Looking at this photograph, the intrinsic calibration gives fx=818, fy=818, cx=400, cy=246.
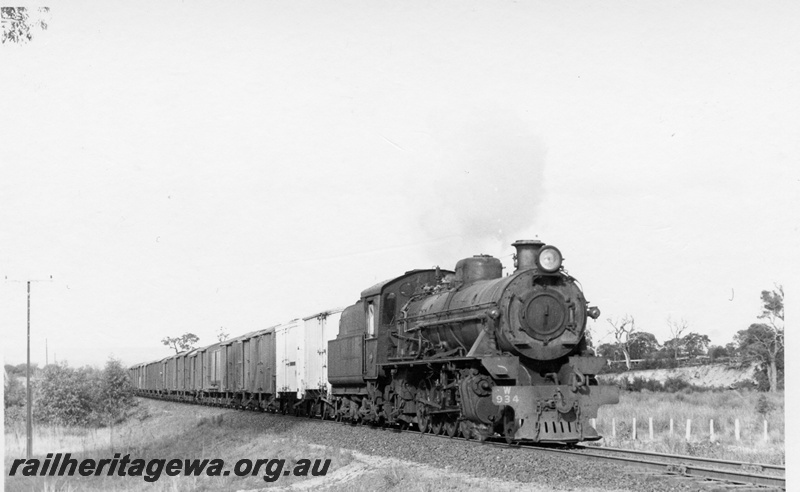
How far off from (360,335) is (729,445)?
10580 mm

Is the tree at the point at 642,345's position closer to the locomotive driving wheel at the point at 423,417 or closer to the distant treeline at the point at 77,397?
the distant treeline at the point at 77,397

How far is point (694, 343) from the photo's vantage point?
6138cm

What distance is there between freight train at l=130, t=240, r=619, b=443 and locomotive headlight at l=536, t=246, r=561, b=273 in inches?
0.8

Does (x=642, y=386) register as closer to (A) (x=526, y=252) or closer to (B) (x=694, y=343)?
(B) (x=694, y=343)

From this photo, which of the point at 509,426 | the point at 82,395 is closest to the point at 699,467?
the point at 509,426

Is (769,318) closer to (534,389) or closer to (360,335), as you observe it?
(360,335)

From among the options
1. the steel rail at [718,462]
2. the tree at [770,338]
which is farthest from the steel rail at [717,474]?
the tree at [770,338]

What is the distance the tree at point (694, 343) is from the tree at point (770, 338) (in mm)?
12281

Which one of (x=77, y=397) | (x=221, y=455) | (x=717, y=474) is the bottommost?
(x=77, y=397)

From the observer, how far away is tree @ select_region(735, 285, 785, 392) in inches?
1678

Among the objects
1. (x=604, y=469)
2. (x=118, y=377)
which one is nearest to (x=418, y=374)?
(x=604, y=469)

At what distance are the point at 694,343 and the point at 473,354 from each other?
4893 centimetres

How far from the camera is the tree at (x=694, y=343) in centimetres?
6028

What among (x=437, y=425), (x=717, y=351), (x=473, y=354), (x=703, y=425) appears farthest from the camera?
(x=717, y=351)
